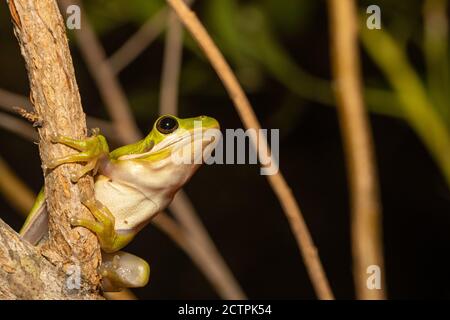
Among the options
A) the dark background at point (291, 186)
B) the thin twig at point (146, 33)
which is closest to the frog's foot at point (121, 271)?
the thin twig at point (146, 33)

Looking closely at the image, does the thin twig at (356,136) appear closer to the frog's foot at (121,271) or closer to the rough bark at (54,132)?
the frog's foot at (121,271)

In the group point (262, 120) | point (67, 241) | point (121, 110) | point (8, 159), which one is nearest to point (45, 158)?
point (67, 241)

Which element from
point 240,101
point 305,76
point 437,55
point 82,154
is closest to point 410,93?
point 437,55

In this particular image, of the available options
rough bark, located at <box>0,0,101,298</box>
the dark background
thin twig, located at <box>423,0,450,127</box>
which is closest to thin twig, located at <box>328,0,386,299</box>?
thin twig, located at <box>423,0,450,127</box>

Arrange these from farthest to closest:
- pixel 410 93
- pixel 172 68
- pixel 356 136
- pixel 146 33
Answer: pixel 146 33
pixel 410 93
pixel 172 68
pixel 356 136

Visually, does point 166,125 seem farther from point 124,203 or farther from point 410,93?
point 410,93

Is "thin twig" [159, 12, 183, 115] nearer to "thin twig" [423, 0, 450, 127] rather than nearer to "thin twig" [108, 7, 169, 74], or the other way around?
"thin twig" [108, 7, 169, 74]
